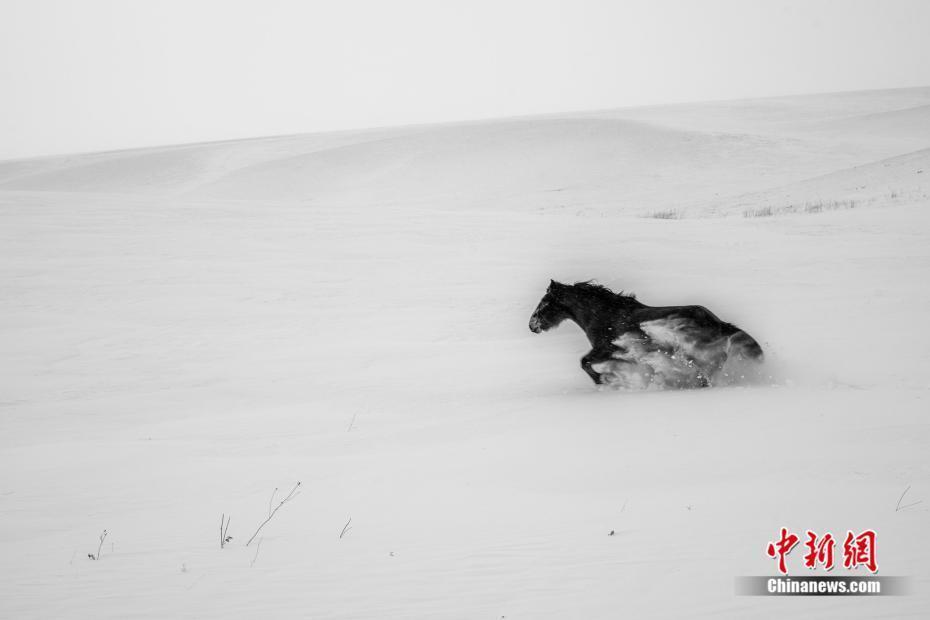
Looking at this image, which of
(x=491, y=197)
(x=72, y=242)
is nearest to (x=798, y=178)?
(x=491, y=197)

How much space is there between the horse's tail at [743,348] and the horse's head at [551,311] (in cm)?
189

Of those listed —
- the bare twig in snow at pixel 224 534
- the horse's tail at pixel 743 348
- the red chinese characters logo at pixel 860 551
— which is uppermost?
the bare twig in snow at pixel 224 534

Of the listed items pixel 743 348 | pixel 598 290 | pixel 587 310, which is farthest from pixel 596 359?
pixel 743 348

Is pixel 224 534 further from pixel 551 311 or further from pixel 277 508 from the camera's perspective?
pixel 551 311

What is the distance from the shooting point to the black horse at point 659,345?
7.53 metres

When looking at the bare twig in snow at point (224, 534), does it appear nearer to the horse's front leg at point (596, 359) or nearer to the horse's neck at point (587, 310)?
the horse's front leg at point (596, 359)

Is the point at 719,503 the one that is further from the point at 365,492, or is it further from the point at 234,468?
the point at 234,468

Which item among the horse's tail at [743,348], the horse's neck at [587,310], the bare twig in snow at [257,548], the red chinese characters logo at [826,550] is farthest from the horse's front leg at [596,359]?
the bare twig in snow at [257,548]

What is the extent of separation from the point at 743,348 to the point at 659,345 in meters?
0.96

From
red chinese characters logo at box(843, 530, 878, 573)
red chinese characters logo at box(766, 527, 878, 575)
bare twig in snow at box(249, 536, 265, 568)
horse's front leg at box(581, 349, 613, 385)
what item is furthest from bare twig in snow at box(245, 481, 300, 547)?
horse's front leg at box(581, 349, 613, 385)

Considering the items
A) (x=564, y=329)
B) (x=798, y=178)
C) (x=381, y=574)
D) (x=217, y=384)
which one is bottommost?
(x=798, y=178)

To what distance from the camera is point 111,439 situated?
697 cm

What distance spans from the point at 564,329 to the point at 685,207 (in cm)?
1870

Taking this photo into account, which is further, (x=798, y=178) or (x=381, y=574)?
(x=798, y=178)
